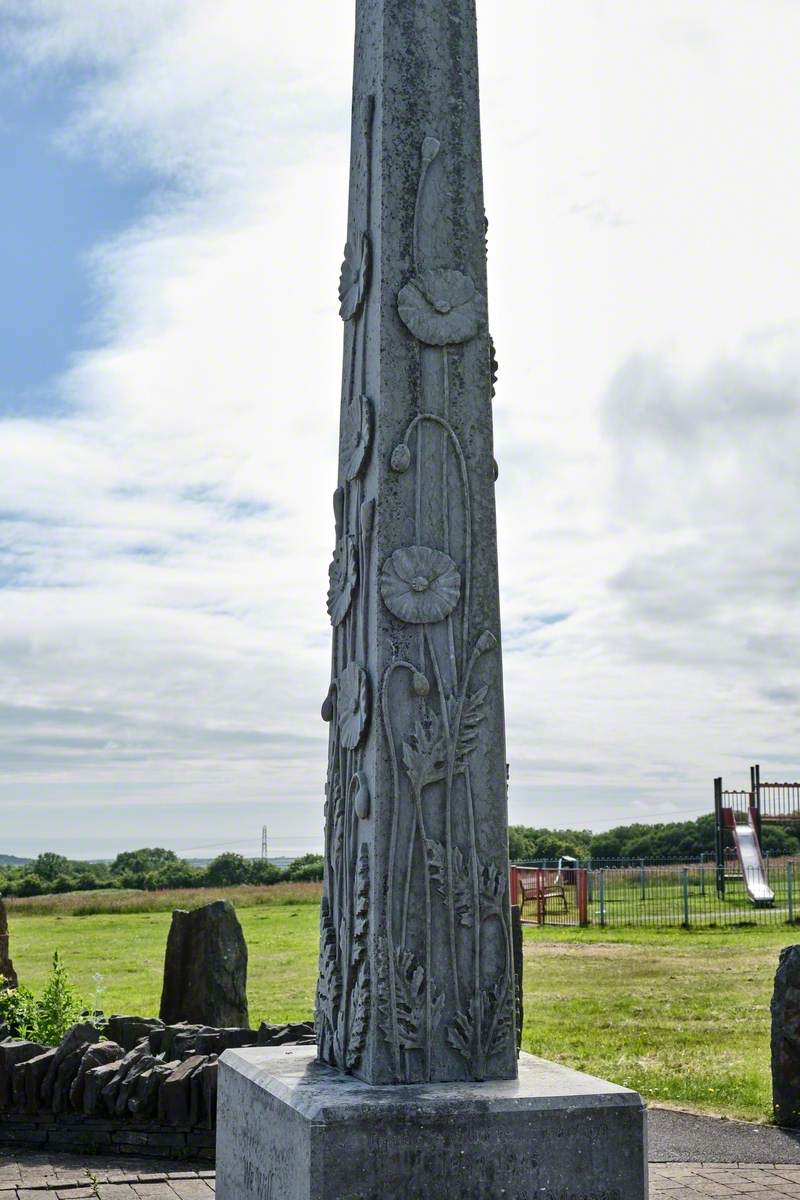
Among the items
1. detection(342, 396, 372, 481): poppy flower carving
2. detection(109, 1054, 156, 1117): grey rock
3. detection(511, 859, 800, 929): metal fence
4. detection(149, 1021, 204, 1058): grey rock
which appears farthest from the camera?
detection(511, 859, 800, 929): metal fence

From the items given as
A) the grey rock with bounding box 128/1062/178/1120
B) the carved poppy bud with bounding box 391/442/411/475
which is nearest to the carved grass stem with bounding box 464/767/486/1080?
the carved poppy bud with bounding box 391/442/411/475

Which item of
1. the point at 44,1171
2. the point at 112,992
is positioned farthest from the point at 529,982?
the point at 44,1171

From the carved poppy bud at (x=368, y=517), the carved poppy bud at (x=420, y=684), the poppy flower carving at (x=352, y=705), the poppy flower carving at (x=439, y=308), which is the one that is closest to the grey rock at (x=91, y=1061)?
the poppy flower carving at (x=352, y=705)

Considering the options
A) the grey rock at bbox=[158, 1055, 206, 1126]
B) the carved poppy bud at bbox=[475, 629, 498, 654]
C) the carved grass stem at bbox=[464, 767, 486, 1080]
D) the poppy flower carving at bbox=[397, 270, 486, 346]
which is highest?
the poppy flower carving at bbox=[397, 270, 486, 346]

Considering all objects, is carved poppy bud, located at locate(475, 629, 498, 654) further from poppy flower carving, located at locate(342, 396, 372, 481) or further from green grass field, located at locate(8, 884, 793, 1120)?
green grass field, located at locate(8, 884, 793, 1120)

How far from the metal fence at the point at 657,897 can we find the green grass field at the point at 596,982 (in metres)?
1.32

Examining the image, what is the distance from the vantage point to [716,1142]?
7.81m

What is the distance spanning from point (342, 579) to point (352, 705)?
503 mm

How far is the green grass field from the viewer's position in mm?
10219

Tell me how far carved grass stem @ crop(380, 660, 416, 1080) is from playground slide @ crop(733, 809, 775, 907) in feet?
77.7

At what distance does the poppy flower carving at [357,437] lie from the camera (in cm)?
439

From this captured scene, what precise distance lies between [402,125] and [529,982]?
515 inches

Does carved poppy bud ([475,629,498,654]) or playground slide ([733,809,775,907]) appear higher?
carved poppy bud ([475,629,498,654])

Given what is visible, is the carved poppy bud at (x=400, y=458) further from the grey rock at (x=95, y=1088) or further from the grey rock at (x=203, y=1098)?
the grey rock at (x=95, y=1088)
